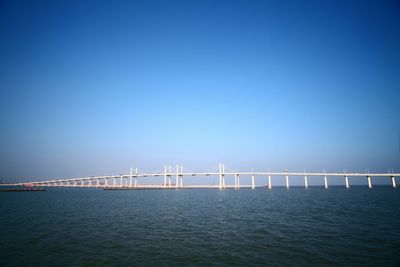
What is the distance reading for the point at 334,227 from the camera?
61.2 feet

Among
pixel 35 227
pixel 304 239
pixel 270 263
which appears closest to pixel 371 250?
pixel 304 239

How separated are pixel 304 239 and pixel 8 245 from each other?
59.3ft

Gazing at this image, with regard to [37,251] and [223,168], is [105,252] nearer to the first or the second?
[37,251]

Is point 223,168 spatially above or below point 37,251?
above

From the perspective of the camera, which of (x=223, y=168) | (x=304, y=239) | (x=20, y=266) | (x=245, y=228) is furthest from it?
(x=223, y=168)

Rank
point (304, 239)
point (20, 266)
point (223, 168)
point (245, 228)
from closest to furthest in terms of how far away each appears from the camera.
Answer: point (20, 266), point (304, 239), point (245, 228), point (223, 168)

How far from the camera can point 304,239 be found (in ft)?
48.5

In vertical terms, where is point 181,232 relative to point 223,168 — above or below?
below

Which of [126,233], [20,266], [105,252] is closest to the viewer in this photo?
[20,266]

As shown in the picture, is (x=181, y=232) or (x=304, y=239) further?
(x=181, y=232)

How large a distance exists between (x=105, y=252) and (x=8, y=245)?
21.0 feet

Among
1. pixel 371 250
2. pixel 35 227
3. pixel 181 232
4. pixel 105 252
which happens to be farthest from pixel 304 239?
pixel 35 227

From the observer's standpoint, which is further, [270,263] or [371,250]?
[371,250]

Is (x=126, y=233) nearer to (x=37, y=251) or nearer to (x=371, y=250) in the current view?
(x=37, y=251)
